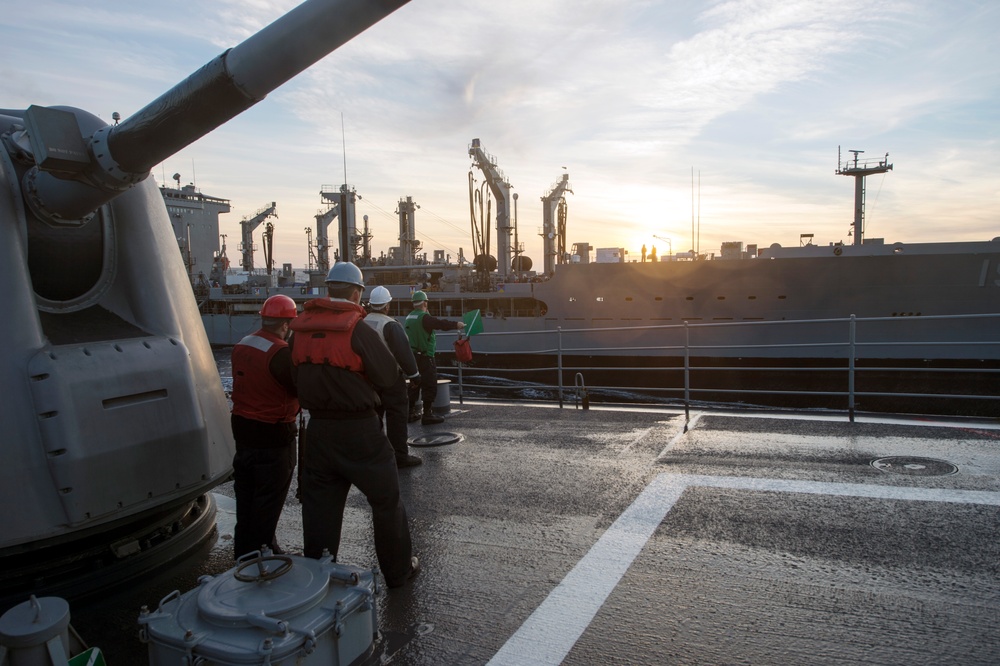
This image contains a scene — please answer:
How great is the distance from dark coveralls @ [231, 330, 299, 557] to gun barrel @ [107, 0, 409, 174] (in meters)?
1.07

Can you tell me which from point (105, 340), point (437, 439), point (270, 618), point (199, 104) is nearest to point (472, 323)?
point (437, 439)

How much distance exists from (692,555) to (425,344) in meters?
3.96

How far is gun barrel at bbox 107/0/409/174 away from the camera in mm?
1922

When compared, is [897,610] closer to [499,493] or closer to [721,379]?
[499,493]

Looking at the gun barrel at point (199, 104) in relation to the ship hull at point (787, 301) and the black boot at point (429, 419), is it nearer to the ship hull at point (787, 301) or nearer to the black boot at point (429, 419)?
the black boot at point (429, 419)

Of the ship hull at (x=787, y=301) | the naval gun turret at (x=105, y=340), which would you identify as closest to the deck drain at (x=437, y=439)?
the naval gun turret at (x=105, y=340)

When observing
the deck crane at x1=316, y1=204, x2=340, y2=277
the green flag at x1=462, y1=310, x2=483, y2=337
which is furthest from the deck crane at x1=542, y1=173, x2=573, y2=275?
the green flag at x1=462, y1=310, x2=483, y2=337

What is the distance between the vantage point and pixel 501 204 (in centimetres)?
3859

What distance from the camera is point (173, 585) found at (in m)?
3.25

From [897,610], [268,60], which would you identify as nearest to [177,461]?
[268,60]

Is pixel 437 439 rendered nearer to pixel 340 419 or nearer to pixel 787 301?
pixel 340 419

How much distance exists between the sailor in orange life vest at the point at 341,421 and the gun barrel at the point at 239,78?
89 cm

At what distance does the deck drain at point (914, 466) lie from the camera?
4602mm

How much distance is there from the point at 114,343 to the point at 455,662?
2209 millimetres
